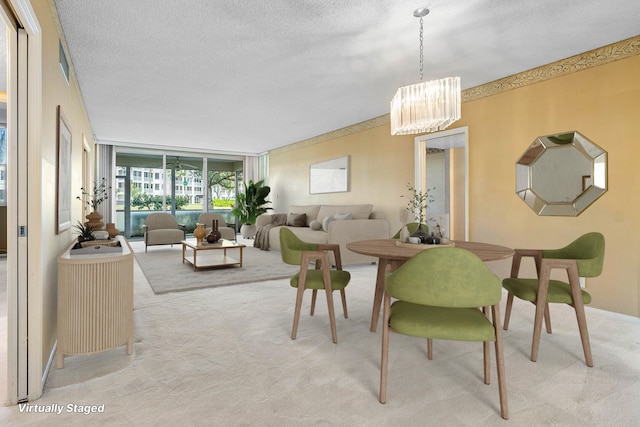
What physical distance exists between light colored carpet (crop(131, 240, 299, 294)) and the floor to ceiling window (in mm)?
3146

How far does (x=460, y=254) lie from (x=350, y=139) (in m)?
A: 5.18

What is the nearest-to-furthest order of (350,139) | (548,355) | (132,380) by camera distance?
1. (132,380)
2. (548,355)
3. (350,139)

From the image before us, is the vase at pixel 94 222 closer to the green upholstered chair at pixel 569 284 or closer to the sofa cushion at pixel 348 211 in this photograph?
the green upholstered chair at pixel 569 284

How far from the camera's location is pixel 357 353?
7.37 ft

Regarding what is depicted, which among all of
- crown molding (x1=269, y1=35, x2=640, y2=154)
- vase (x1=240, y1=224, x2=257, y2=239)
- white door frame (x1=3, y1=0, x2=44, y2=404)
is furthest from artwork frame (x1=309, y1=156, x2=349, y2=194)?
white door frame (x1=3, y1=0, x2=44, y2=404)

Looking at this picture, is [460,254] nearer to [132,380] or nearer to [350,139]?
[132,380]

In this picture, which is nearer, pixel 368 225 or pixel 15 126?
pixel 15 126

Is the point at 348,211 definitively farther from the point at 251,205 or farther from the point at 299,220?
the point at 251,205

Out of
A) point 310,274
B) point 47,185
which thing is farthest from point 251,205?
point 47,185

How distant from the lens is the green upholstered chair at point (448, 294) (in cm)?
152

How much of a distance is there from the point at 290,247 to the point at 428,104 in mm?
1551

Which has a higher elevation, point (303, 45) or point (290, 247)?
point (303, 45)

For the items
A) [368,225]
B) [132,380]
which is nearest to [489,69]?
[368,225]

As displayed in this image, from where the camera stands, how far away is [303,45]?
3.12m
